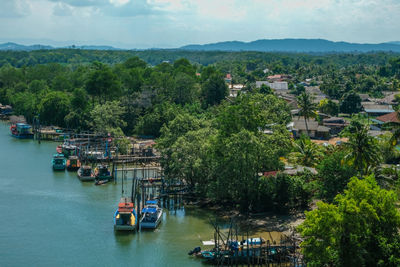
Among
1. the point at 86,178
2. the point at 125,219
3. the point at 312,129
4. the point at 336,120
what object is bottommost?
the point at 86,178

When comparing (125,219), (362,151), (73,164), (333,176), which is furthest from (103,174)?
(362,151)

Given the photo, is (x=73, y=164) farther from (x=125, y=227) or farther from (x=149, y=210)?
(x=125, y=227)

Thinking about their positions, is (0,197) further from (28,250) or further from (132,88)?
(132,88)

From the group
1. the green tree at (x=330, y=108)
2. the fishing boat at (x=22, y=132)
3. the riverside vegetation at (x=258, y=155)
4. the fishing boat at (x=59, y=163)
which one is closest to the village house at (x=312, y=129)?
the riverside vegetation at (x=258, y=155)

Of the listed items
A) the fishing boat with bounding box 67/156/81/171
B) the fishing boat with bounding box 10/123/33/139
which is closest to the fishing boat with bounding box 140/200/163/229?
the fishing boat with bounding box 67/156/81/171

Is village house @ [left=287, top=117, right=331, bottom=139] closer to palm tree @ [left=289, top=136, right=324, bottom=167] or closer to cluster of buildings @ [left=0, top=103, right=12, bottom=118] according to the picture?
palm tree @ [left=289, top=136, right=324, bottom=167]

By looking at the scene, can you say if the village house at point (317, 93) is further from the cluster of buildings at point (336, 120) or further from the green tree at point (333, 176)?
the green tree at point (333, 176)

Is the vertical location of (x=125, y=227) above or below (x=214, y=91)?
below
